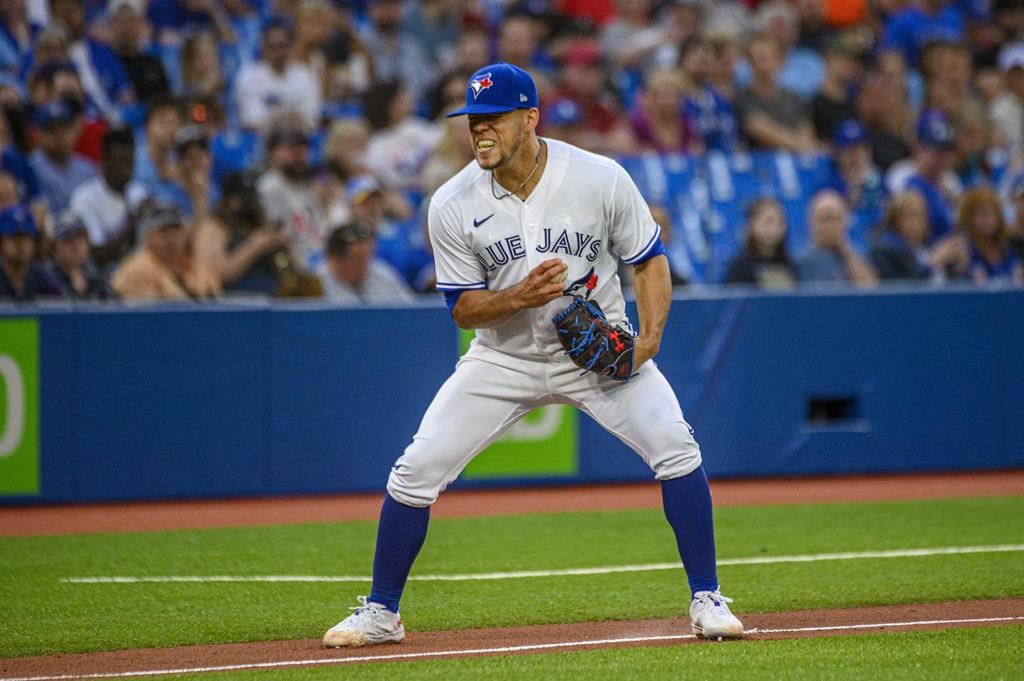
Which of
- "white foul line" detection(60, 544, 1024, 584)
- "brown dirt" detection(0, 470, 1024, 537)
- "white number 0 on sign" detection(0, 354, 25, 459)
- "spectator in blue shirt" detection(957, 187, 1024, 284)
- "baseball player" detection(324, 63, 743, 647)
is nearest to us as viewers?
"baseball player" detection(324, 63, 743, 647)

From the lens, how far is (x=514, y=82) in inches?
208

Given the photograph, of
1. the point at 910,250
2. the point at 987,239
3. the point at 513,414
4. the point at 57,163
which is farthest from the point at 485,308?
the point at 987,239

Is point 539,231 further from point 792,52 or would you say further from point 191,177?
point 792,52

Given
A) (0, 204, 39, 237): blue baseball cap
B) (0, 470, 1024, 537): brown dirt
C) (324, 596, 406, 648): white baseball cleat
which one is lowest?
(0, 470, 1024, 537): brown dirt

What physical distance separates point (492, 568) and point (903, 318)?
184 inches

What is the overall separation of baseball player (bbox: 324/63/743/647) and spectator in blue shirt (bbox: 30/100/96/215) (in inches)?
256

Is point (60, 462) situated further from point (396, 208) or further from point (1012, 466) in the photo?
point (1012, 466)

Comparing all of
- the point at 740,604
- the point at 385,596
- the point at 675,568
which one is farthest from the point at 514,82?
the point at 675,568

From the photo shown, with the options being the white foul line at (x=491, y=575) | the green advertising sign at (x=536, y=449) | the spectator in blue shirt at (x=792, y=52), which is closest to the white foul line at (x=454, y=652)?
the white foul line at (x=491, y=575)

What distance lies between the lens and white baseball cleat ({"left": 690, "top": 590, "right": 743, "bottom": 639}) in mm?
5336

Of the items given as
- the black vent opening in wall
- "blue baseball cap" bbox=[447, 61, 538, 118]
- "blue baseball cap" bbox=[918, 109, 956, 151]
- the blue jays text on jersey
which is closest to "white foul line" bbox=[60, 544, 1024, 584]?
the blue jays text on jersey

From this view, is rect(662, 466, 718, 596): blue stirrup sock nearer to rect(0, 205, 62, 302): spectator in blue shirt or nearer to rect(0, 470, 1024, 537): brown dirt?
rect(0, 470, 1024, 537): brown dirt

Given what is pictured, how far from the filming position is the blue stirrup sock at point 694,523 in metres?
5.43

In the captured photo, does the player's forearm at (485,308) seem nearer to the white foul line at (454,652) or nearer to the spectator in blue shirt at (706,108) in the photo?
the white foul line at (454,652)
